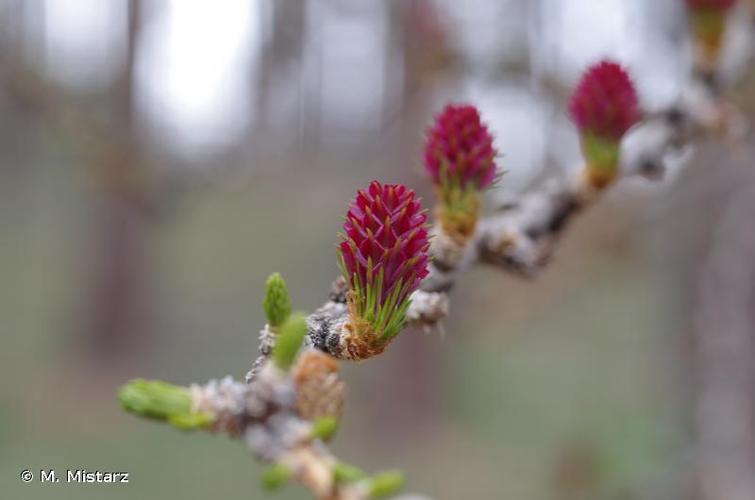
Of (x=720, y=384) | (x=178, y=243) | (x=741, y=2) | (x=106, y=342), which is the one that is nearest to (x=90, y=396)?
(x=106, y=342)

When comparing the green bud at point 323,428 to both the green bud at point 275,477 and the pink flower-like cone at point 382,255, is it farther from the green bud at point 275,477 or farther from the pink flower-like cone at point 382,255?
the pink flower-like cone at point 382,255


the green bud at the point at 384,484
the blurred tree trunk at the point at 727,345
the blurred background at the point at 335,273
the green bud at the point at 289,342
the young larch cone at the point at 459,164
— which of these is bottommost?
the green bud at the point at 384,484

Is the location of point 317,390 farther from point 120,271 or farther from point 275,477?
point 120,271

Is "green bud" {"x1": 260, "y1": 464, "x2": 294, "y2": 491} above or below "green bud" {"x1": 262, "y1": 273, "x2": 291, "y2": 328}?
below

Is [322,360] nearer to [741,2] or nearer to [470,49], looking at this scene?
[741,2]

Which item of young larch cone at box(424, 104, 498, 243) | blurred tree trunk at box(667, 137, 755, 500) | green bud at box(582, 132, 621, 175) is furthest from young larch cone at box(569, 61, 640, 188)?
blurred tree trunk at box(667, 137, 755, 500)

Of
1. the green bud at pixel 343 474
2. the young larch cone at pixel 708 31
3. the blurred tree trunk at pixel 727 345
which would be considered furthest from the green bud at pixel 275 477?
the blurred tree trunk at pixel 727 345

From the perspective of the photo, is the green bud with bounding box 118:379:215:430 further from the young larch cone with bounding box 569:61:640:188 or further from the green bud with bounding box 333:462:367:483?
the young larch cone with bounding box 569:61:640:188
